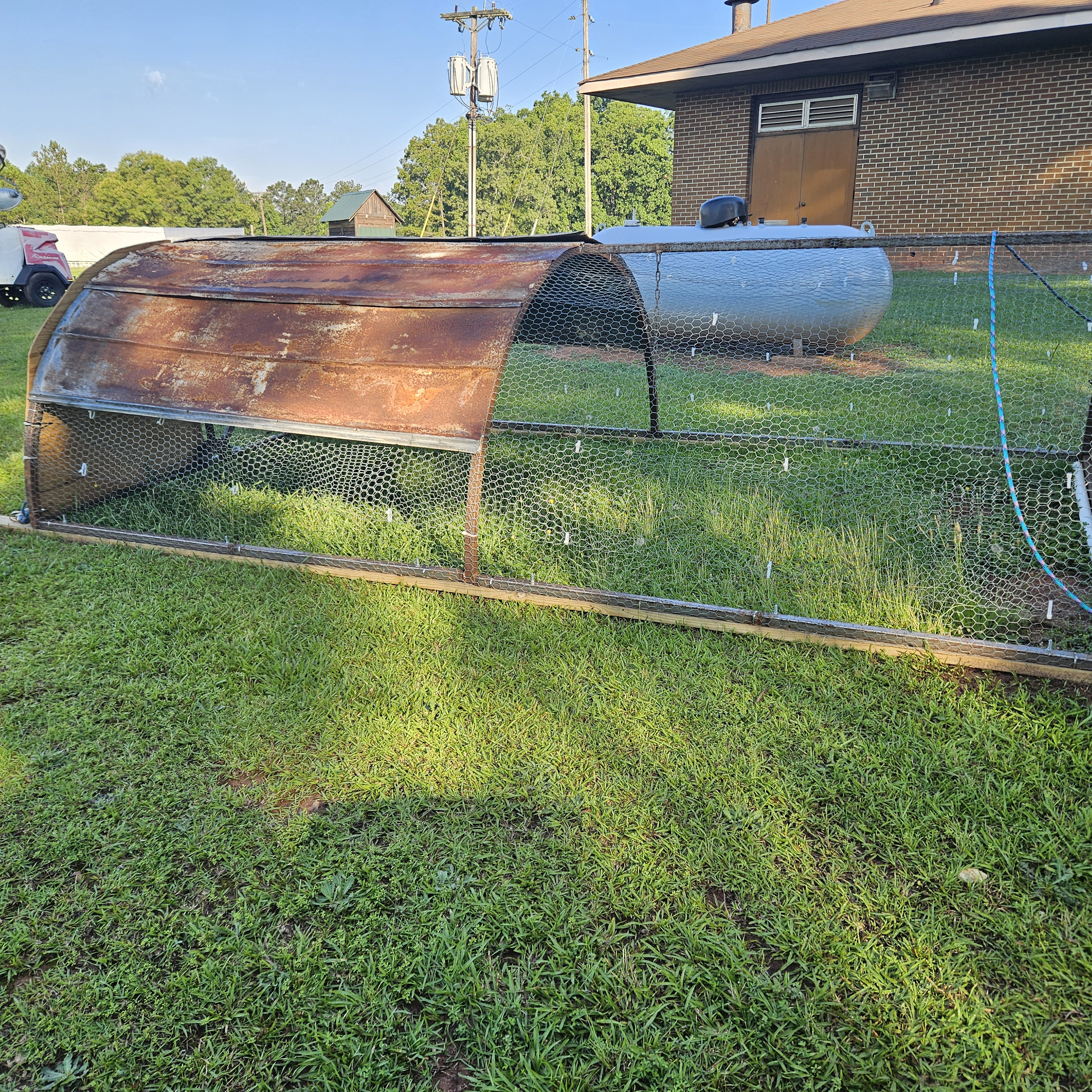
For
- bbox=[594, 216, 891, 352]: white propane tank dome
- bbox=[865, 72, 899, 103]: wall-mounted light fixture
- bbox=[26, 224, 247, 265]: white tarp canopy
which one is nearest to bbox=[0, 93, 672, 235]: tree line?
bbox=[26, 224, 247, 265]: white tarp canopy

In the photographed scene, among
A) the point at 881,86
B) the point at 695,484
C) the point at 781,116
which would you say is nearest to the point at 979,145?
the point at 881,86

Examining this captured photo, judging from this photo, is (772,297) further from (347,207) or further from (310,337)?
(347,207)

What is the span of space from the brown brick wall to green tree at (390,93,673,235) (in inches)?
1535

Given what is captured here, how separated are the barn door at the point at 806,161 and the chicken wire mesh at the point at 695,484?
7.01m

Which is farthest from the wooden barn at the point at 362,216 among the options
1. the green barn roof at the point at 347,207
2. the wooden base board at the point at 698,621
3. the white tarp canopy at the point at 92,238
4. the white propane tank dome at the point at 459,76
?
the wooden base board at the point at 698,621

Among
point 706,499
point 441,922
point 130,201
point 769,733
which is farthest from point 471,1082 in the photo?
point 130,201

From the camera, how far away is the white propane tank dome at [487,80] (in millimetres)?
22359

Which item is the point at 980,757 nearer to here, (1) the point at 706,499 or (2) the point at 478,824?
(2) the point at 478,824

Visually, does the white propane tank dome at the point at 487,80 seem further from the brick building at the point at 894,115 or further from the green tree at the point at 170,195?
the green tree at the point at 170,195

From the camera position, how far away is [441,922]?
189 centimetres

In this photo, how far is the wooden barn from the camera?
47.9 m

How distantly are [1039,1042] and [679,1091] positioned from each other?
2.35ft

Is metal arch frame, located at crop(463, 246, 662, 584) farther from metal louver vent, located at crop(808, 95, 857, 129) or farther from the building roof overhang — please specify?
metal louver vent, located at crop(808, 95, 857, 129)

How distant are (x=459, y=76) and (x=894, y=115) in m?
13.8
